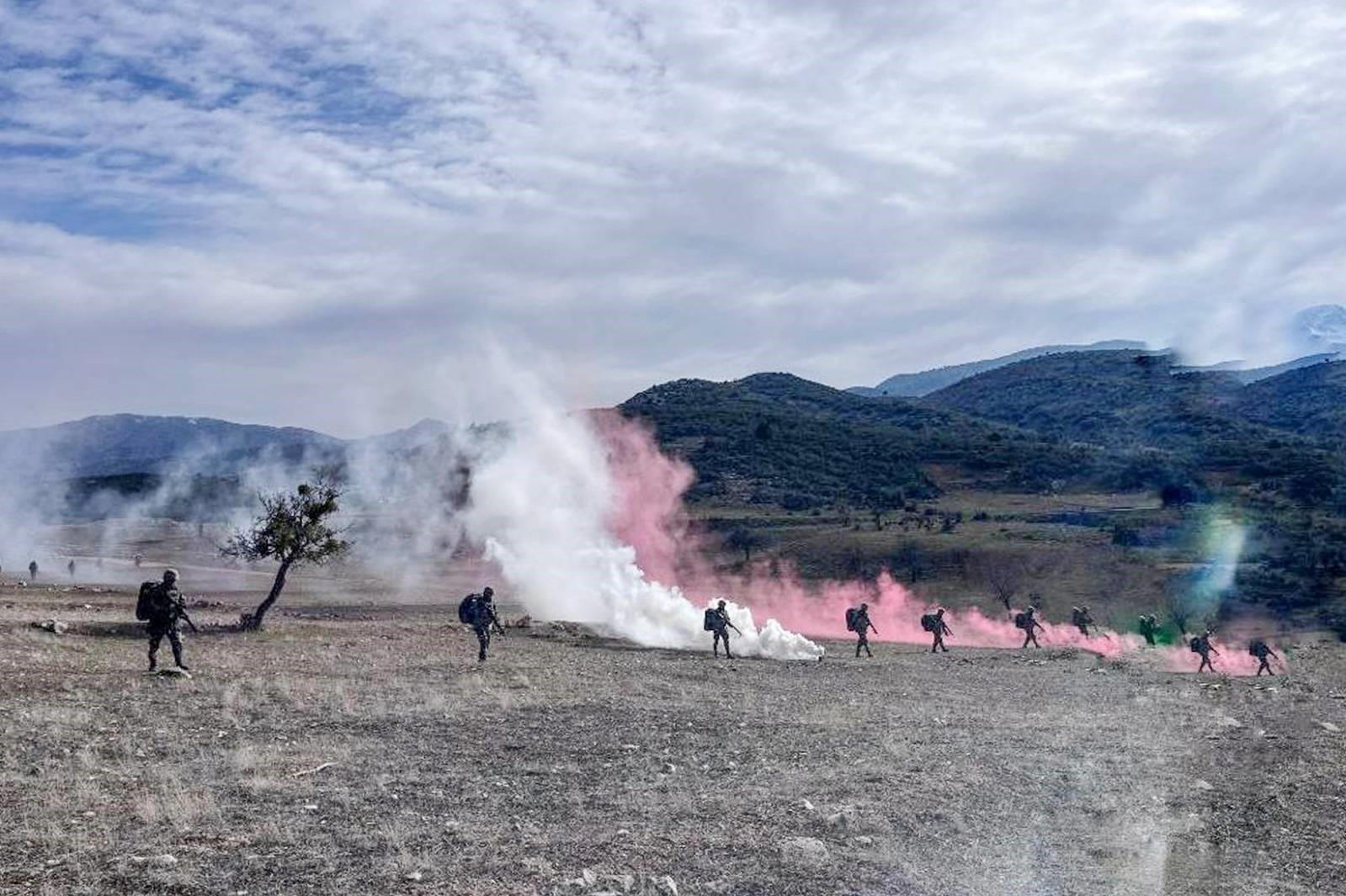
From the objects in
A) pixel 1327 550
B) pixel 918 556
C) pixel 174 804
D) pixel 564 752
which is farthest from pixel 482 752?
pixel 1327 550

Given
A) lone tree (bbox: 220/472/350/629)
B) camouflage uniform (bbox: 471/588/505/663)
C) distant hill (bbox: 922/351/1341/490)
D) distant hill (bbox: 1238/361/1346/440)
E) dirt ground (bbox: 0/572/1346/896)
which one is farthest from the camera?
distant hill (bbox: 1238/361/1346/440)

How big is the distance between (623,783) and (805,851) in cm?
374

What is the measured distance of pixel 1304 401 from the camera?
564 feet

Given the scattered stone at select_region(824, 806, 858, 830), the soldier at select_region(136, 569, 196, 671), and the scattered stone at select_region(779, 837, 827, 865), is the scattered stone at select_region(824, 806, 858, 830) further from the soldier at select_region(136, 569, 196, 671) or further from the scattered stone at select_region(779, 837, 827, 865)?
the soldier at select_region(136, 569, 196, 671)

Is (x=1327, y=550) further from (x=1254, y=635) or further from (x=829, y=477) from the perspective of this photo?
(x=829, y=477)

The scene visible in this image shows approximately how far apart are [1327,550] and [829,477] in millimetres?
50084

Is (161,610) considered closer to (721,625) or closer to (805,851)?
(805,851)

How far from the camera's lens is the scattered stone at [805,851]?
36.6 feet

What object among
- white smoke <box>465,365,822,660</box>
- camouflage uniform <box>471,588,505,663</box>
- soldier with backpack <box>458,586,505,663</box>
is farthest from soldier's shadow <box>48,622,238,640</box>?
white smoke <box>465,365,822,660</box>

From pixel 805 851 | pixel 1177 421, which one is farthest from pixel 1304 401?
pixel 805 851

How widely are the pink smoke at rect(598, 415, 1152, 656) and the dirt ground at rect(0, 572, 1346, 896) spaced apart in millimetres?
22519

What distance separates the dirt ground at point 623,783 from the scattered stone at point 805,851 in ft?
0.16

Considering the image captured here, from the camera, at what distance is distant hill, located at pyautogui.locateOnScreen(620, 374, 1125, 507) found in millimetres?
103938

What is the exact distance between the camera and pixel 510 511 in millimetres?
49375
